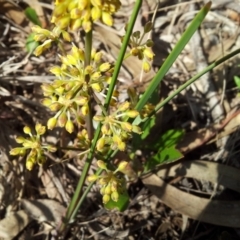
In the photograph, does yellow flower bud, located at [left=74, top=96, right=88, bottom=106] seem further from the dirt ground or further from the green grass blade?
the dirt ground

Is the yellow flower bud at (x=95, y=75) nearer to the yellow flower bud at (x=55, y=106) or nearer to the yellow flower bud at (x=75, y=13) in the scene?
the yellow flower bud at (x=55, y=106)

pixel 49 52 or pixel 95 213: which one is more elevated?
pixel 49 52

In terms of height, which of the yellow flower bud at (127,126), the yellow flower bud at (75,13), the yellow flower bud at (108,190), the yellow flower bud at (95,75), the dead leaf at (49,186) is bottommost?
the dead leaf at (49,186)

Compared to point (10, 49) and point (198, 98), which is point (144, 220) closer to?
point (198, 98)

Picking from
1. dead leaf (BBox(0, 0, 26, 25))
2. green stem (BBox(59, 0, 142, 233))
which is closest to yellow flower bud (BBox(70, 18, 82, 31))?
green stem (BBox(59, 0, 142, 233))

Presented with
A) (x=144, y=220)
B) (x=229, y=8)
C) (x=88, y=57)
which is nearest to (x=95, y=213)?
(x=144, y=220)

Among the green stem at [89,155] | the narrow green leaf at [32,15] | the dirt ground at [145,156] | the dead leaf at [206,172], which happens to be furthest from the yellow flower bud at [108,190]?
the narrow green leaf at [32,15]
